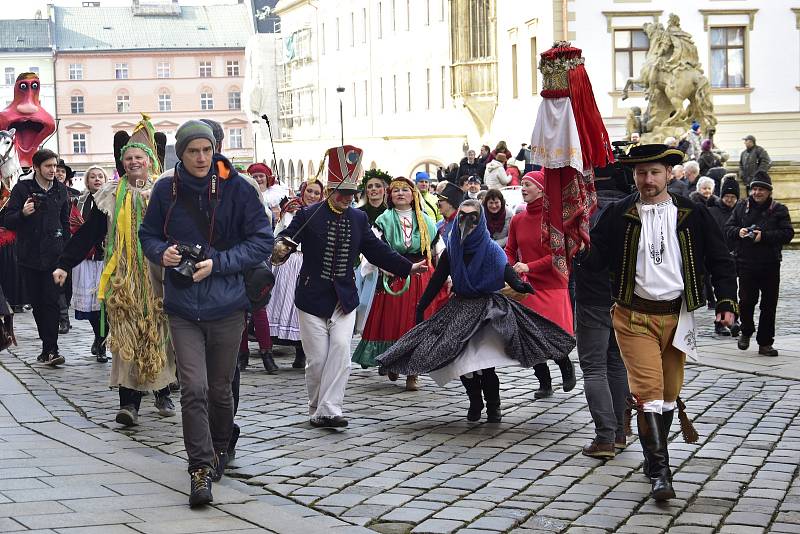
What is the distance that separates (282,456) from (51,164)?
645 cm

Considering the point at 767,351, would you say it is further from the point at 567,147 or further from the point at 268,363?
the point at 567,147

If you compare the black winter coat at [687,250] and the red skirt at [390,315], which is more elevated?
the black winter coat at [687,250]

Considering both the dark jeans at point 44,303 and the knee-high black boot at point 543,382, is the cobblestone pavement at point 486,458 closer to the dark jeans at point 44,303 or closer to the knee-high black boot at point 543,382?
the knee-high black boot at point 543,382

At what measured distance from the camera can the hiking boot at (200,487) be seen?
24.8 ft

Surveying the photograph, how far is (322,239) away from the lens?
34.6ft

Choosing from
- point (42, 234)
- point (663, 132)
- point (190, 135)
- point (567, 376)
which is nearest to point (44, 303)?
point (42, 234)

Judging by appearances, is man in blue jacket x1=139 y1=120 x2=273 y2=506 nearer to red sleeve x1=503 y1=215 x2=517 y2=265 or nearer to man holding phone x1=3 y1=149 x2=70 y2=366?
red sleeve x1=503 y1=215 x2=517 y2=265

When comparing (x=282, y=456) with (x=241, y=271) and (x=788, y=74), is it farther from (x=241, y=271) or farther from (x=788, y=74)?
(x=788, y=74)

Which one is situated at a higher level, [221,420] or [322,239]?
[322,239]

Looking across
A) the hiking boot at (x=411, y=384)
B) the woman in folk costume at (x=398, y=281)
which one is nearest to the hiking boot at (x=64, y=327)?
the woman in folk costume at (x=398, y=281)

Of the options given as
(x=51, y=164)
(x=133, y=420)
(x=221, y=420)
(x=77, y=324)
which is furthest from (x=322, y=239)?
(x=77, y=324)

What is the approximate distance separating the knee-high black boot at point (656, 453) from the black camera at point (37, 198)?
27.0 ft

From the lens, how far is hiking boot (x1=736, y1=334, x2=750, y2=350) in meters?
14.5

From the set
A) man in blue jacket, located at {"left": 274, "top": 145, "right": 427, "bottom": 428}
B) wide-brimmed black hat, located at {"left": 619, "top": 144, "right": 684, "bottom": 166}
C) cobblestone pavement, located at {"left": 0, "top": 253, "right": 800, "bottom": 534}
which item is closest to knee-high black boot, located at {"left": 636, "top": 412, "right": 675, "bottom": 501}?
cobblestone pavement, located at {"left": 0, "top": 253, "right": 800, "bottom": 534}
